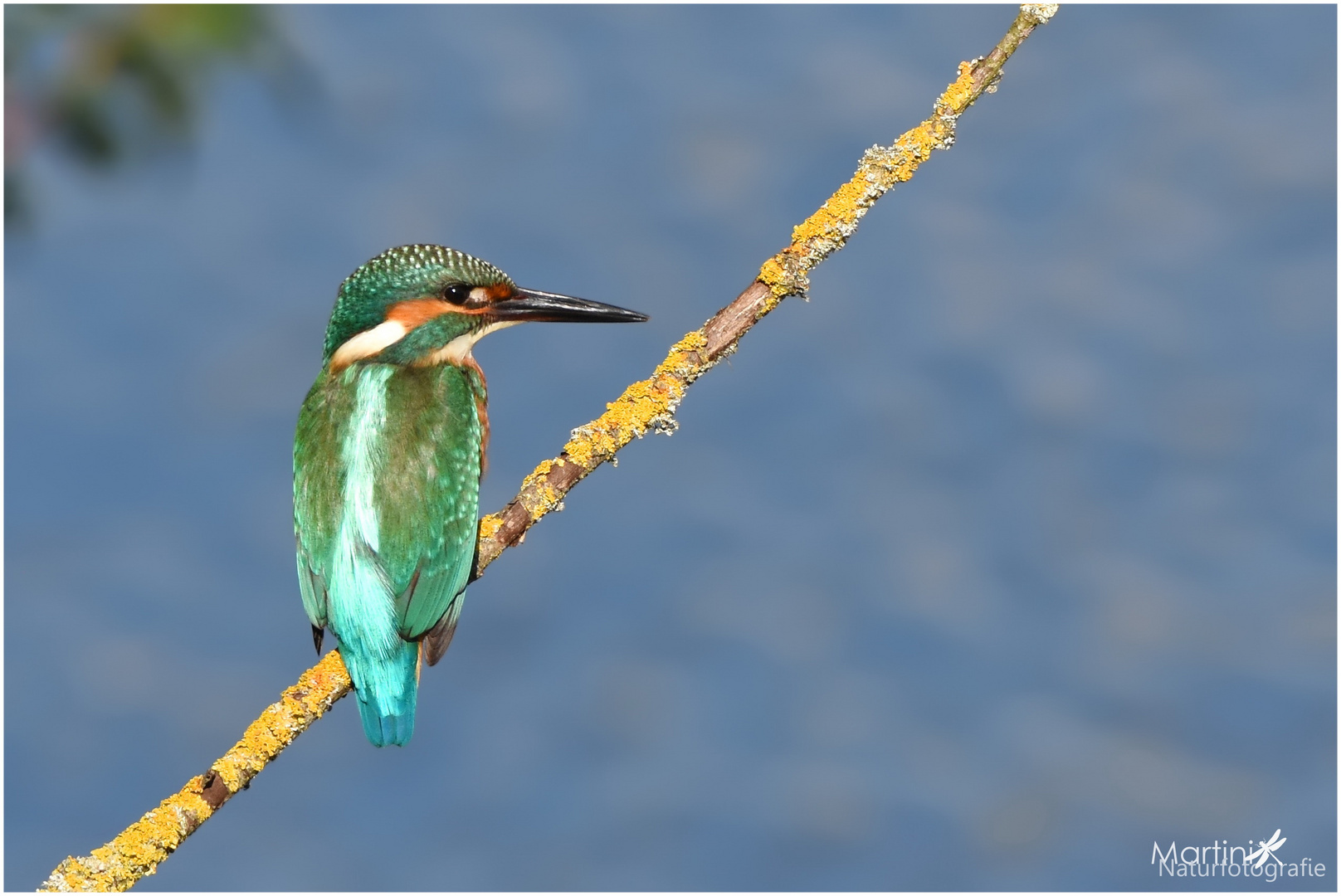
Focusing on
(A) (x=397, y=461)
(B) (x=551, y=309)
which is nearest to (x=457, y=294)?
(B) (x=551, y=309)

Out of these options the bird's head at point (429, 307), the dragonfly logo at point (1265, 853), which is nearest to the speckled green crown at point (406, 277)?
the bird's head at point (429, 307)

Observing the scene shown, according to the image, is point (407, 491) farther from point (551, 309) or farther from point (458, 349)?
point (551, 309)

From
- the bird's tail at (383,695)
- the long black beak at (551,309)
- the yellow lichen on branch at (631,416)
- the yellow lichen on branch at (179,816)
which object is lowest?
the yellow lichen on branch at (179,816)

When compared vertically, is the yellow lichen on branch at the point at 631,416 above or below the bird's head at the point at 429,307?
below

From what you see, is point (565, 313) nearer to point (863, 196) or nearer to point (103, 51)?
point (863, 196)

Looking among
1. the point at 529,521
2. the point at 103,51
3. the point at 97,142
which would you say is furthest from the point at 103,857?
the point at 103,51

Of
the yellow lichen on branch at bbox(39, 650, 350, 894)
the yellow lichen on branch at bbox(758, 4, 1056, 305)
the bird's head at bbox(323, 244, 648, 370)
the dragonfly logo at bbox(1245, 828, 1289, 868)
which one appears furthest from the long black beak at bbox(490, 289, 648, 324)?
the dragonfly logo at bbox(1245, 828, 1289, 868)

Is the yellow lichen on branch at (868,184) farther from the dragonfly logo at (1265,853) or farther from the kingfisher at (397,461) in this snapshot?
the dragonfly logo at (1265,853)
